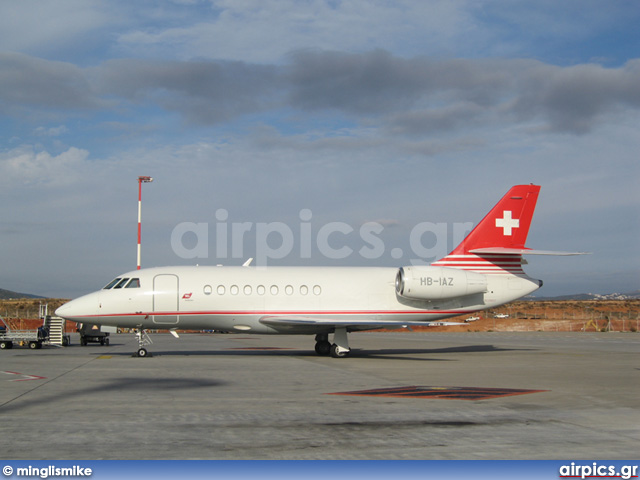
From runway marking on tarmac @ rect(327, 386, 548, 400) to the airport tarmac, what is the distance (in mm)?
42

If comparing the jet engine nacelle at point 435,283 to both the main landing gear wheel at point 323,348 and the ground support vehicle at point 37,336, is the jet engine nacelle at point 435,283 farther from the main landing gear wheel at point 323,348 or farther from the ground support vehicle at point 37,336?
the ground support vehicle at point 37,336

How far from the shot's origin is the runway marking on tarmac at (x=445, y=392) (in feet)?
41.0

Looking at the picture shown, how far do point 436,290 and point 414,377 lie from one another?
7.55m

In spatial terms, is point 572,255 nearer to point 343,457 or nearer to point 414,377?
point 414,377

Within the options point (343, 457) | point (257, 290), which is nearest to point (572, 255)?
point (257, 290)

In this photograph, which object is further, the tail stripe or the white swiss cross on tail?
the white swiss cross on tail

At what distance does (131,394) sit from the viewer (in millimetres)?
12406

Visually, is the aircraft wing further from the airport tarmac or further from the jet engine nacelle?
the airport tarmac

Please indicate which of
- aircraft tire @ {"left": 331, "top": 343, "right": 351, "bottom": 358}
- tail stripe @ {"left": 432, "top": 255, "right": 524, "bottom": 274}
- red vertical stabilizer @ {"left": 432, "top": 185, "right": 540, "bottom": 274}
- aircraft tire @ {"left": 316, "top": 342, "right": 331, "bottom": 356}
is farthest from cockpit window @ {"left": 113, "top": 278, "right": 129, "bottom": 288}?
tail stripe @ {"left": 432, "top": 255, "right": 524, "bottom": 274}

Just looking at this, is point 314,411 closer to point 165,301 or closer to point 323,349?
point 165,301
